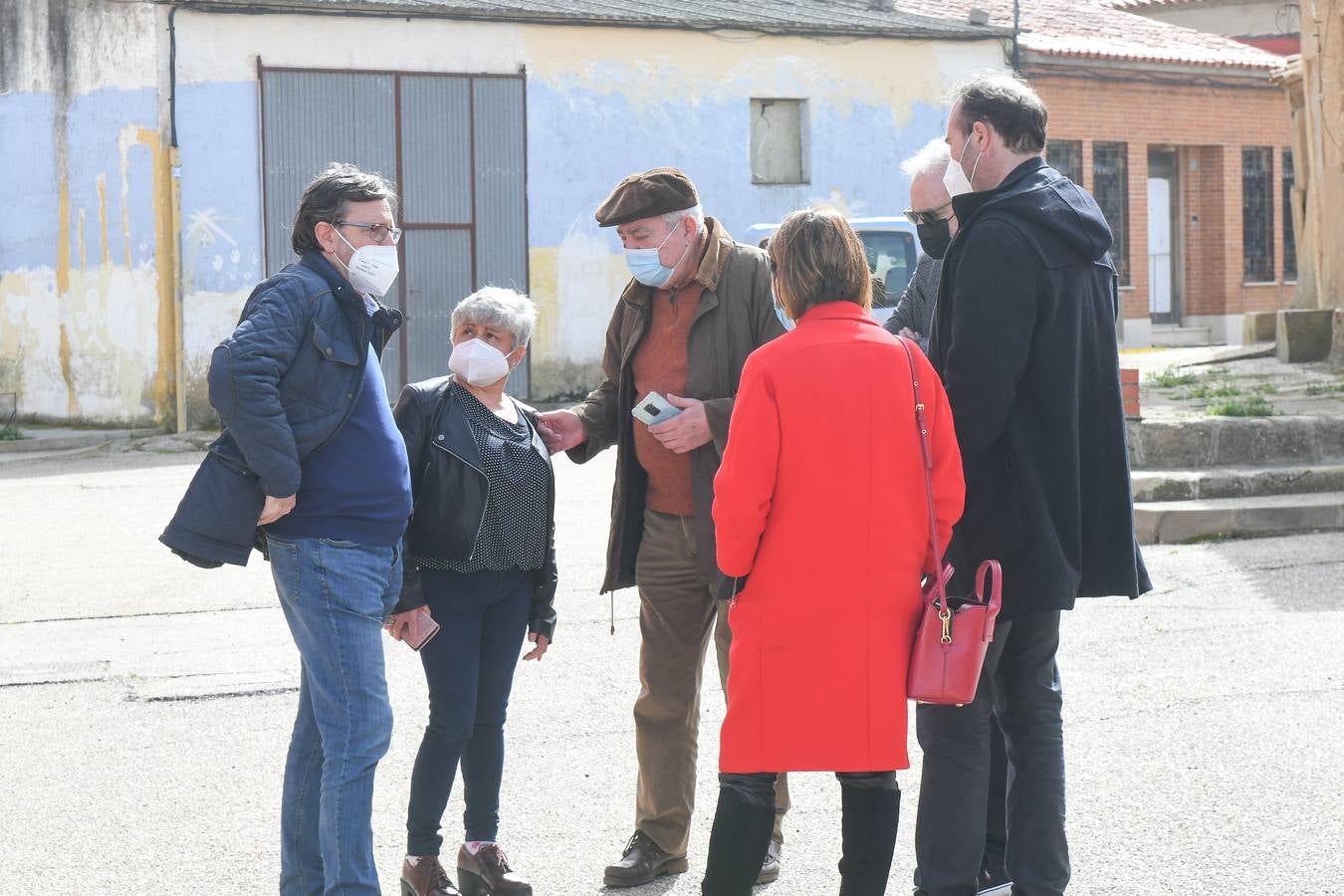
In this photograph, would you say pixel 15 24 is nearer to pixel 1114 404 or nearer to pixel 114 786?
pixel 114 786

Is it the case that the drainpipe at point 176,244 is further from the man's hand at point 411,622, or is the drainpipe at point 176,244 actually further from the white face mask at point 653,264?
the man's hand at point 411,622

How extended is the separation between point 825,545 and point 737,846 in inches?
29.0

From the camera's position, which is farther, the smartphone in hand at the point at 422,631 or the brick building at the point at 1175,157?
the brick building at the point at 1175,157

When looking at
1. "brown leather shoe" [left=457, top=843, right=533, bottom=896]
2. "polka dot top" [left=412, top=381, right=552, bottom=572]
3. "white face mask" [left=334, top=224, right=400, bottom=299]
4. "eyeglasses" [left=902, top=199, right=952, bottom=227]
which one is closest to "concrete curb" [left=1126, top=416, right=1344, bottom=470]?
"eyeglasses" [left=902, top=199, right=952, bottom=227]

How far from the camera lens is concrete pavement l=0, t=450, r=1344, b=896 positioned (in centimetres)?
468

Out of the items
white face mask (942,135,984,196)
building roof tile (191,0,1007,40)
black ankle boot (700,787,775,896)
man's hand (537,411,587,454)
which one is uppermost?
building roof tile (191,0,1007,40)

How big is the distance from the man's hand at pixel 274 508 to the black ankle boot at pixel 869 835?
144 cm

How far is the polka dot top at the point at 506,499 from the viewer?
4.46 meters

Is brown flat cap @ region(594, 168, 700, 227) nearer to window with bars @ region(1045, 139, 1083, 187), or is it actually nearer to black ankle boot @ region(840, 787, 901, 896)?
black ankle boot @ region(840, 787, 901, 896)

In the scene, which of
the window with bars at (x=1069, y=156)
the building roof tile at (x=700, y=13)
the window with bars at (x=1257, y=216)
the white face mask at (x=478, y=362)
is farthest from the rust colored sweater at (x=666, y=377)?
the window with bars at (x=1257, y=216)

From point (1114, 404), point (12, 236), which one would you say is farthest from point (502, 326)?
point (12, 236)

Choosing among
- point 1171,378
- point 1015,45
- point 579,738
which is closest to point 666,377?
point 579,738

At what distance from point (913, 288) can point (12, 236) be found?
16.4 meters

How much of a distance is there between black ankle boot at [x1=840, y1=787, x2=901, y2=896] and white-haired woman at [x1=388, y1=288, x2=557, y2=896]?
44.0 inches
